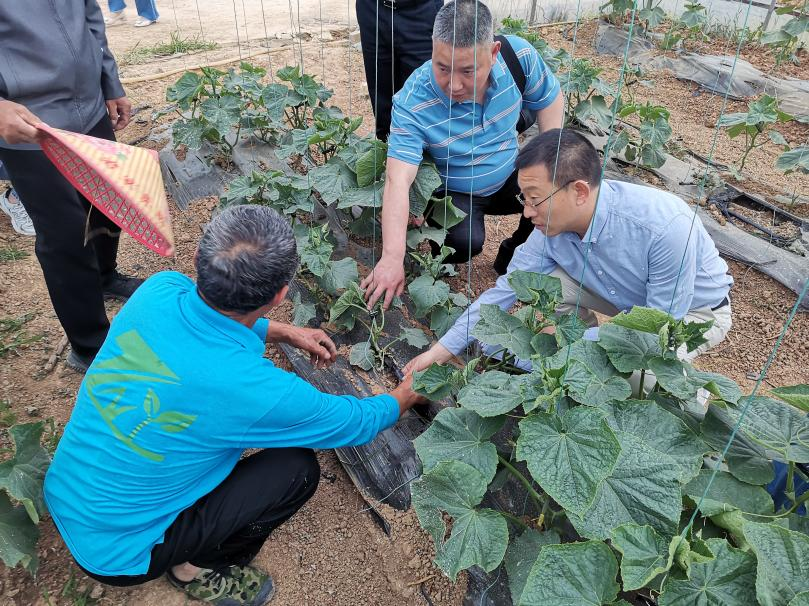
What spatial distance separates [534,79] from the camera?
2.67 metres

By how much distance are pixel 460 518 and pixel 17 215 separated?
9.96 feet

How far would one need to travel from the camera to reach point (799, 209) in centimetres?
345

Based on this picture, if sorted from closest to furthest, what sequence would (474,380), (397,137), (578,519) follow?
(578,519) < (474,380) < (397,137)

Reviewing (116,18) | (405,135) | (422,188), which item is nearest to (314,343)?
(422,188)

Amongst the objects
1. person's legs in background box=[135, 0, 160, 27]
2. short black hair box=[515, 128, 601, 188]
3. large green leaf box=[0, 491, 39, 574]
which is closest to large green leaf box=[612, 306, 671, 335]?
short black hair box=[515, 128, 601, 188]

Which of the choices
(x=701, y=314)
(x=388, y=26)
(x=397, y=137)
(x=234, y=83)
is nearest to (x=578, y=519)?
(x=701, y=314)

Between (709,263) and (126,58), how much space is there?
5.07 metres

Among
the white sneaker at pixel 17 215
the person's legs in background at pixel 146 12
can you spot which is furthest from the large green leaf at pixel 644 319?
the person's legs in background at pixel 146 12

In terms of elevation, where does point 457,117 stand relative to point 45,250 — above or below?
above

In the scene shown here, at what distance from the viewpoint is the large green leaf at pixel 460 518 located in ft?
4.48

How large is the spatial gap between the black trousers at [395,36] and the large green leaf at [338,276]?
1.19 m

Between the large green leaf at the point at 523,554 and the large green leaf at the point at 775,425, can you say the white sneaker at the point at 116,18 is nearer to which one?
the large green leaf at the point at 523,554

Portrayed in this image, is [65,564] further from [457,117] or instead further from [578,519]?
[457,117]

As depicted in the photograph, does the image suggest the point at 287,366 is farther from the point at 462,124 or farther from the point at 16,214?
the point at 16,214
